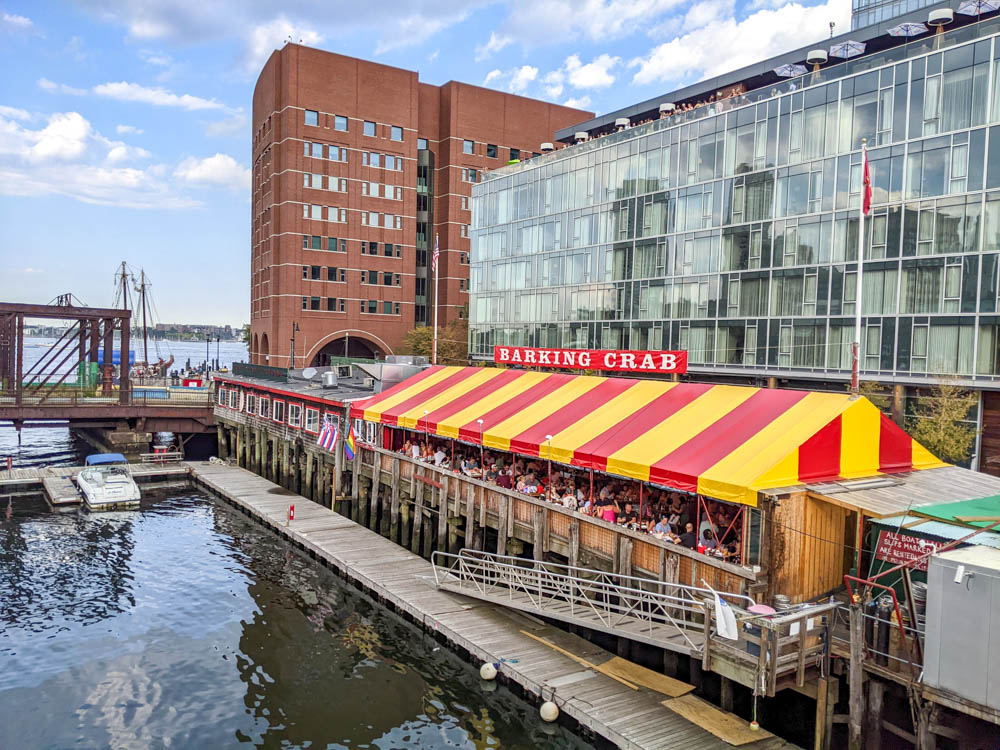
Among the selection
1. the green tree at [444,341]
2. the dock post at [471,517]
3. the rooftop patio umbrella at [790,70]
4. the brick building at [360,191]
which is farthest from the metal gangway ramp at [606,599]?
the brick building at [360,191]

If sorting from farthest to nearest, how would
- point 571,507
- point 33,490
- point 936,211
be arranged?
1. point 33,490
2. point 936,211
3. point 571,507

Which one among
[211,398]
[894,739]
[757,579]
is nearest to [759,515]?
[757,579]

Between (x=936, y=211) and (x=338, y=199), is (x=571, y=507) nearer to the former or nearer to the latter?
(x=936, y=211)

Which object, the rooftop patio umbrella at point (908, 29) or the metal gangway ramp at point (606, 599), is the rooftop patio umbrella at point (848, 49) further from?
the metal gangway ramp at point (606, 599)

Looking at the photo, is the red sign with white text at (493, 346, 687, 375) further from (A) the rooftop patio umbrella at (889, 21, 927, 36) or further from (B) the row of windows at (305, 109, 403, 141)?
(B) the row of windows at (305, 109, 403, 141)

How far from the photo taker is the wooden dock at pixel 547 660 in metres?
15.5

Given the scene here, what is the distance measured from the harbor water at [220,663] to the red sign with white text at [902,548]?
Answer: 7499mm

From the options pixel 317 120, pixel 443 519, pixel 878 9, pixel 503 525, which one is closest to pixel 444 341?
pixel 317 120

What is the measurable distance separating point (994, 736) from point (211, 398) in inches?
2221

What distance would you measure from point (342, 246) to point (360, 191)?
21.4 ft

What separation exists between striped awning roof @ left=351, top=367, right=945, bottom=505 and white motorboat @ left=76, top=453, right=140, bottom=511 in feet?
62.2

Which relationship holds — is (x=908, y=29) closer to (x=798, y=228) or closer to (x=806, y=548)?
(x=798, y=228)

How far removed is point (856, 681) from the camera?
14094 mm

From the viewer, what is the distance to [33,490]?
44062mm
